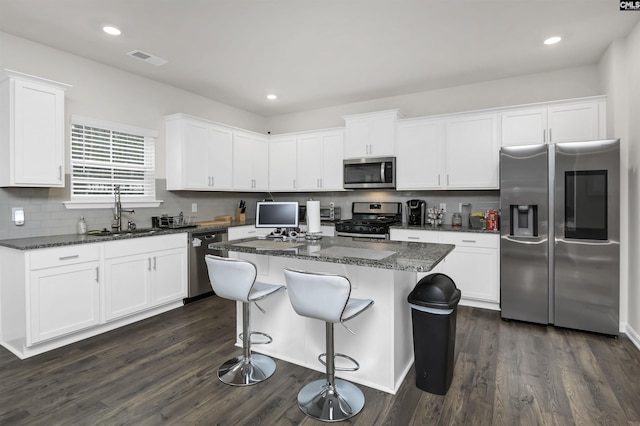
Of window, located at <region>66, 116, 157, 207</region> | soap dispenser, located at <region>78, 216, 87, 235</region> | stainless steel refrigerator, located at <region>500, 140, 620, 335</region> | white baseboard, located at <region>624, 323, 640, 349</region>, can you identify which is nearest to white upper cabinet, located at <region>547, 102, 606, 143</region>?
stainless steel refrigerator, located at <region>500, 140, 620, 335</region>

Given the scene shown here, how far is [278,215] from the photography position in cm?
328

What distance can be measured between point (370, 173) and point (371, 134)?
548 mm

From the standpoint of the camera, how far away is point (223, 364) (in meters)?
2.65

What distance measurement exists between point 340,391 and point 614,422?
1.58 metres

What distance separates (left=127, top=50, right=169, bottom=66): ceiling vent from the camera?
3.49 metres

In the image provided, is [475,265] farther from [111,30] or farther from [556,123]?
[111,30]

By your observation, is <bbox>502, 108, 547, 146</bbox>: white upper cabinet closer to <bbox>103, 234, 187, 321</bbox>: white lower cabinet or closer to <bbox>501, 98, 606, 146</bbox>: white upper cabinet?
<bbox>501, 98, 606, 146</bbox>: white upper cabinet

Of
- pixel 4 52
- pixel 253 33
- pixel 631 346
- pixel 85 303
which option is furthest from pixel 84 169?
pixel 631 346

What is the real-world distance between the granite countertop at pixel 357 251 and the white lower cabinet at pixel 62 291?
1399 millimetres

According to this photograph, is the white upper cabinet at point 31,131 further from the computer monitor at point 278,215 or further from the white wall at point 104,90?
the computer monitor at point 278,215

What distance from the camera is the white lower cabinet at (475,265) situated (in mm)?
3844

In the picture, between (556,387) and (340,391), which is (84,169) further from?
(556,387)

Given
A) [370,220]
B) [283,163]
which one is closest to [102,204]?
[283,163]

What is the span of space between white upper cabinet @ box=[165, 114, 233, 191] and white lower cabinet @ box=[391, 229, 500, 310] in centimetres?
296
